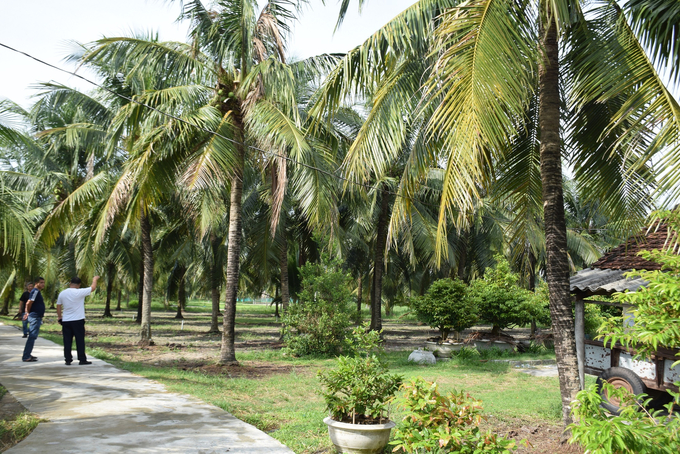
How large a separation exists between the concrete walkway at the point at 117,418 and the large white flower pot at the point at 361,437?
558 mm

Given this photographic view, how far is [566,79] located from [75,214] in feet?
43.4

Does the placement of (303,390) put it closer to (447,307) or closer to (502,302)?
(447,307)

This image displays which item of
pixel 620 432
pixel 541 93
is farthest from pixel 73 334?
pixel 620 432

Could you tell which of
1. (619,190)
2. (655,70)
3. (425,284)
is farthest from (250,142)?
(425,284)

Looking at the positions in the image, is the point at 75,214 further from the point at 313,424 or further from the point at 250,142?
the point at 313,424

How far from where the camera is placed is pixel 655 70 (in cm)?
535

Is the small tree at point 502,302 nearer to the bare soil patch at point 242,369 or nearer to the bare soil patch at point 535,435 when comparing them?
the bare soil patch at point 242,369

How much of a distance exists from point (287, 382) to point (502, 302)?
417 inches

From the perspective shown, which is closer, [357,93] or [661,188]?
[661,188]

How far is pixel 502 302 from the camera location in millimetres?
18297

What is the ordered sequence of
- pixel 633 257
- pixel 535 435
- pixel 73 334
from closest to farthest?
pixel 535 435, pixel 633 257, pixel 73 334

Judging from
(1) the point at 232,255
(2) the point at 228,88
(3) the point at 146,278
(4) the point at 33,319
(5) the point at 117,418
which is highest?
(2) the point at 228,88

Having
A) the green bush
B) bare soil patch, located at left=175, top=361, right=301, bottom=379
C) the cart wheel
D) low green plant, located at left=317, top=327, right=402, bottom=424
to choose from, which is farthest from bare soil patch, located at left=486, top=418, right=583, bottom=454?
the green bush

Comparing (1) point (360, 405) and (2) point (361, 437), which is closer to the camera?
(2) point (361, 437)
